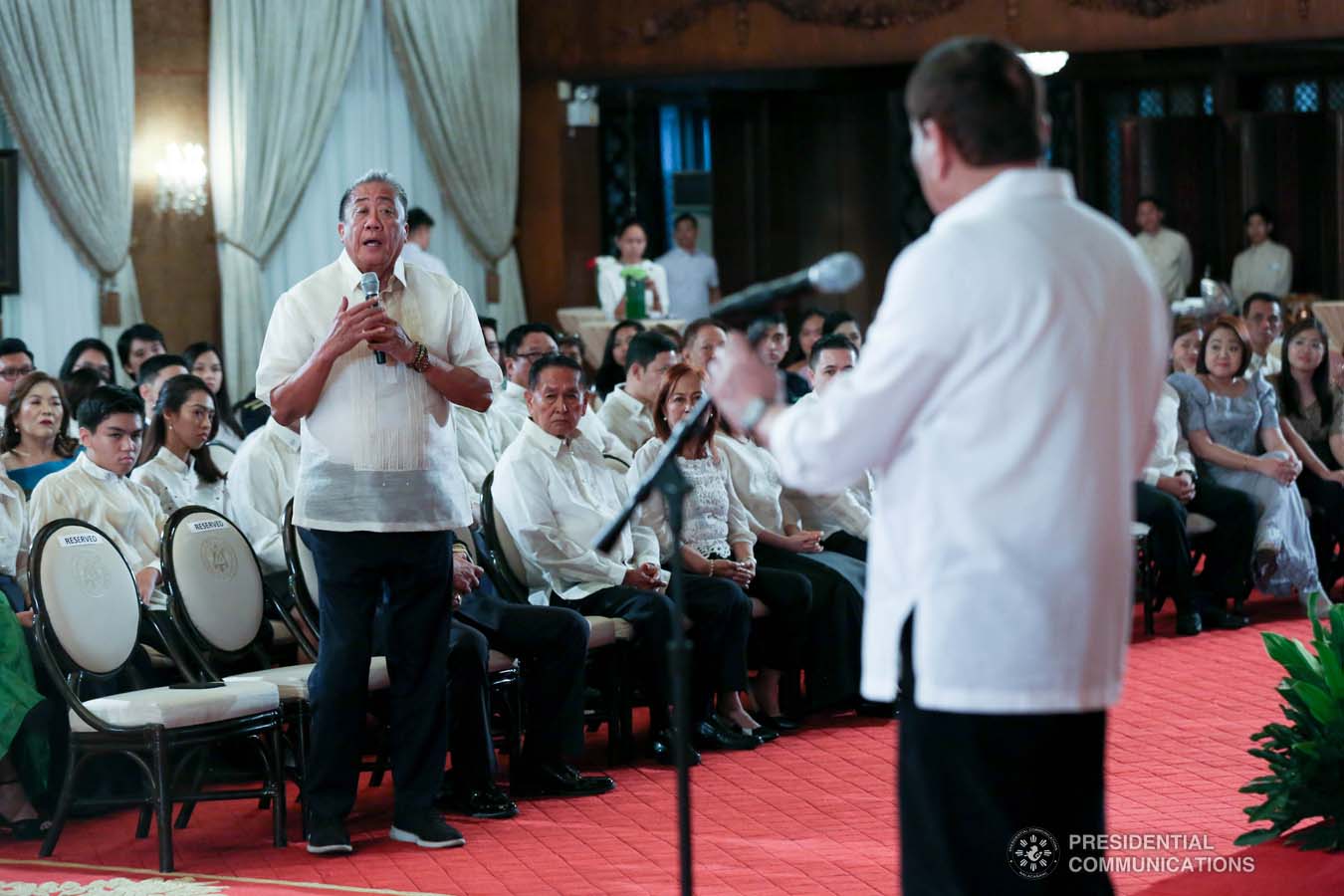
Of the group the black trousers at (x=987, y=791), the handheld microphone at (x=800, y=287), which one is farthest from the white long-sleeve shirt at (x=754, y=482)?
the black trousers at (x=987, y=791)

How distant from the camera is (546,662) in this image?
524cm

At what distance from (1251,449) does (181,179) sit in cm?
630

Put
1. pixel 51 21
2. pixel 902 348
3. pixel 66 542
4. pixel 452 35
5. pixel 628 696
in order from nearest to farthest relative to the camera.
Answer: pixel 902 348 < pixel 66 542 < pixel 628 696 < pixel 51 21 < pixel 452 35

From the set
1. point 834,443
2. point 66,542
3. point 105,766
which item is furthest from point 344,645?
point 834,443

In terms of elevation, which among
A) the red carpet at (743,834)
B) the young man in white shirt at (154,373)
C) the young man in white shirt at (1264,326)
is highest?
the young man in white shirt at (1264,326)

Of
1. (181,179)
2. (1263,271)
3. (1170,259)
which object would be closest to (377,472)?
(181,179)

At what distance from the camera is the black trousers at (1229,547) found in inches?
311

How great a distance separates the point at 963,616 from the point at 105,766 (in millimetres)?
3661

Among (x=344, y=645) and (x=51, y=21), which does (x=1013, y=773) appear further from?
(x=51, y=21)

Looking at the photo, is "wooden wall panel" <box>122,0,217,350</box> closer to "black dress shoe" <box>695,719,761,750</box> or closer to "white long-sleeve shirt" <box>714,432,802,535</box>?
"white long-sleeve shirt" <box>714,432,802,535</box>

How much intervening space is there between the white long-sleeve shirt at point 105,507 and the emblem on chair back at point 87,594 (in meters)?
0.42

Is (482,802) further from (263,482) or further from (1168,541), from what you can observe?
(1168,541)

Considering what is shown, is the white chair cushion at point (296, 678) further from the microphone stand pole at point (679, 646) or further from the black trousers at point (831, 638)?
the microphone stand pole at point (679, 646)

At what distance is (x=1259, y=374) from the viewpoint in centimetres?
821
